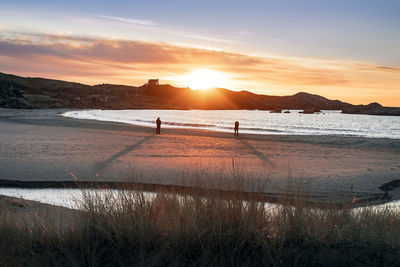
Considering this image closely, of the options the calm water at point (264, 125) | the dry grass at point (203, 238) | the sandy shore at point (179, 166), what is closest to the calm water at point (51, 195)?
the sandy shore at point (179, 166)

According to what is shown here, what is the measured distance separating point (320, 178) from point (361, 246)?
7.90 m

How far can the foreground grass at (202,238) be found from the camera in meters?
3.84

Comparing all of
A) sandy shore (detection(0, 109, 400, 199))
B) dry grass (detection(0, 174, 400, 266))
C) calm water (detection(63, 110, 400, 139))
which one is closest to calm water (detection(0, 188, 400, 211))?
sandy shore (detection(0, 109, 400, 199))

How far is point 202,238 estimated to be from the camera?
3994mm

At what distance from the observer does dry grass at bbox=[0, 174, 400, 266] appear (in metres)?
3.84

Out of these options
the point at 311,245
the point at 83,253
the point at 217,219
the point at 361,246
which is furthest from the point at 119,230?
the point at 361,246

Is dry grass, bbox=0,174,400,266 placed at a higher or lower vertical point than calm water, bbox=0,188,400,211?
higher

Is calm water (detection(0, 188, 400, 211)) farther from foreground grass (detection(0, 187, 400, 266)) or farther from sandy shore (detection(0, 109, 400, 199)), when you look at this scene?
foreground grass (detection(0, 187, 400, 266))

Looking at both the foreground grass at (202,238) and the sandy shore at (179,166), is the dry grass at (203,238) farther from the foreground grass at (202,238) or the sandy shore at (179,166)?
the sandy shore at (179,166)

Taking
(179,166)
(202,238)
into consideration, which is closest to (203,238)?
(202,238)

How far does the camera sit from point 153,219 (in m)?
4.39

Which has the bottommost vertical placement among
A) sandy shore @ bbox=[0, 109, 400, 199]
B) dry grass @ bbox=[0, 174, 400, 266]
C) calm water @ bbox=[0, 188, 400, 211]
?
calm water @ bbox=[0, 188, 400, 211]

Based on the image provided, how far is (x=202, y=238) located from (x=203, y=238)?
20 millimetres

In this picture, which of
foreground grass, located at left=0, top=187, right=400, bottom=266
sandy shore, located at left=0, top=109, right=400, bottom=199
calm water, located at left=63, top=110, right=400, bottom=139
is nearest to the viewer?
foreground grass, located at left=0, top=187, right=400, bottom=266
